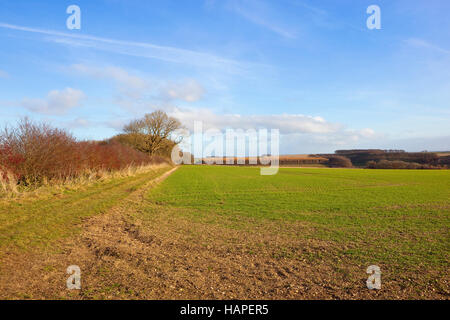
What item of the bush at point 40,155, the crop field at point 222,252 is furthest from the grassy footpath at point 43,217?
the bush at point 40,155

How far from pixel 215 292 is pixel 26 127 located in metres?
16.3

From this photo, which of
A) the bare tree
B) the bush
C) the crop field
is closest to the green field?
the crop field

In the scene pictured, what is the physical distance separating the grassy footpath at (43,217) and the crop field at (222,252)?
0.03 m

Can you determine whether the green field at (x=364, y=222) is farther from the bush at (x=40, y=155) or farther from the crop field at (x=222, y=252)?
the bush at (x=40, y=155)

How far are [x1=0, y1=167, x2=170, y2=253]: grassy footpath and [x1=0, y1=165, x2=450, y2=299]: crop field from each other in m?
0.03

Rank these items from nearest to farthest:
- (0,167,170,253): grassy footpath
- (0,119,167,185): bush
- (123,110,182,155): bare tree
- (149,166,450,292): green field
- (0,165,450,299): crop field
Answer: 1. (0,165,450,299): crop field
2. (149,166,450,292): green field
3. (0,167,170,253): grassy footpath
4. (0,119,167,185): bush
5. (123,110,182,155): bare tree

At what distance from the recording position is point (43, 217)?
877 cm

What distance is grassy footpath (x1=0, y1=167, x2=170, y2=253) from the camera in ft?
21.6

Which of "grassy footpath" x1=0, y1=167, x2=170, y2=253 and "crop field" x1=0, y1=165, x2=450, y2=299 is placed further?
"grassy footpath" x1=0, y1=167, x2=170, y2=253

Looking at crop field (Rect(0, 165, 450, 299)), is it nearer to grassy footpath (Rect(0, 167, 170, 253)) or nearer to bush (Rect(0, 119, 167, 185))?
grassy footpath (Rect(0, 167, 170, 253))

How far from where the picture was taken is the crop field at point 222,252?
13.8 ft

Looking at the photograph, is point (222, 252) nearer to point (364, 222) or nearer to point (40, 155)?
point (364, 222)

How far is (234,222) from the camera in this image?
8922 mm

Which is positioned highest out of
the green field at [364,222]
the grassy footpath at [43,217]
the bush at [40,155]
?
the bush at [40,155]
